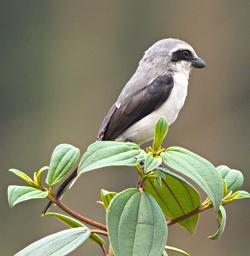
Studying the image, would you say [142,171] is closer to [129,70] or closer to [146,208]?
[146,208]

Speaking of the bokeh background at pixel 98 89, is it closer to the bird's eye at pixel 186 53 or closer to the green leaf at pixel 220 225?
the bird's eye at pixel 186 53

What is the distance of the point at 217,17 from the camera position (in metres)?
5.21

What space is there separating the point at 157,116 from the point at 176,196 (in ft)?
3.27

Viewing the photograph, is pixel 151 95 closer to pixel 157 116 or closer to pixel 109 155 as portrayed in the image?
pixel 157 116

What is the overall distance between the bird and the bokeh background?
207 centimetres

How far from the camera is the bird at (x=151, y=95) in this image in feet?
7.95

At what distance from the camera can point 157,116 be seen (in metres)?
2.52

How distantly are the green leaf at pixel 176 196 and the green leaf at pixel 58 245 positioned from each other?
182mm

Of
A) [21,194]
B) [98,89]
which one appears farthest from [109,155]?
[98,89]

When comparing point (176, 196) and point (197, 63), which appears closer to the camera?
point (176, 196)

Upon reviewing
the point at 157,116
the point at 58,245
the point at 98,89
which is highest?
the point at 58,245

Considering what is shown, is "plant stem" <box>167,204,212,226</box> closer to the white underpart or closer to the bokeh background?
the white underpart

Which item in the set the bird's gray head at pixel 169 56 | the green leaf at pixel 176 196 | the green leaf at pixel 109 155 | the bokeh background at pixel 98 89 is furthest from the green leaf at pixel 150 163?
the bokeh background at pixel 98 89

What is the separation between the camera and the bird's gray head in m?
2.61
